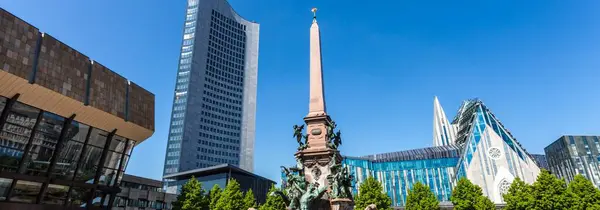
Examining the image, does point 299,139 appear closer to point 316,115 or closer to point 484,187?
point 316,115

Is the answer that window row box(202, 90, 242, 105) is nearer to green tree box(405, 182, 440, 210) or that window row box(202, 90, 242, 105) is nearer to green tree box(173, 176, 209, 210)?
green tree box(173, 176, 209, 210)

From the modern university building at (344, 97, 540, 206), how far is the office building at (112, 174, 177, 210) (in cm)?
3975

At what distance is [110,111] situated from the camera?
3081 centimetres

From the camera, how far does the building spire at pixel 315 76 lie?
21.8 m

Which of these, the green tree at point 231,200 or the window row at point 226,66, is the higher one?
the window row at point 226,66

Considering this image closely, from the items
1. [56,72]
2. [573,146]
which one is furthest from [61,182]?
[573,146]

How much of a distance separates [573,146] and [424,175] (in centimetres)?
2939

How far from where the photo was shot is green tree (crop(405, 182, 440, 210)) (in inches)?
1457

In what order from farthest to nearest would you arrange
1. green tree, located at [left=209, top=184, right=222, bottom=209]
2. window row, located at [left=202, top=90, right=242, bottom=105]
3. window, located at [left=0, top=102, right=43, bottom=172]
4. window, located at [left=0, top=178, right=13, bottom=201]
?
window row, located at [left=202, top=90, right=242, bottom=105] → green tree, located at [left=209, top=184, right=222, bottom=209] → window, located at [left=0, top=178, right=13, bottom=201] → window, located at [left=0, top=102, right=43, bottom=172]

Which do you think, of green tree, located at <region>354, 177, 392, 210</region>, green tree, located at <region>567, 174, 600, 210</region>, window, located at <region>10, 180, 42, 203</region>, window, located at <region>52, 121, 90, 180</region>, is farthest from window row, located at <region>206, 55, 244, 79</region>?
green tree, located at <region>567, 174, 600, 210</region>

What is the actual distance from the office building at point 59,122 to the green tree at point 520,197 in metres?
37.0

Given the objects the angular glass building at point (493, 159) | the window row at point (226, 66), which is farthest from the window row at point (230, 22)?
the angular glass building at point (493, 159)

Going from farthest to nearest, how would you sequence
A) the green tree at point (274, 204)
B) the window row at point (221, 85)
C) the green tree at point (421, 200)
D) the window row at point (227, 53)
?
the window row at point (227, 53)
the window row at point (221, 85)
the green tree at point (274, 204)
the green tree at point (421, 200)

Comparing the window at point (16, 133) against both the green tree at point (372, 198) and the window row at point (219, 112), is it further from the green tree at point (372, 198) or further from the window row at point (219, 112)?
the window row at point (219, 112)
